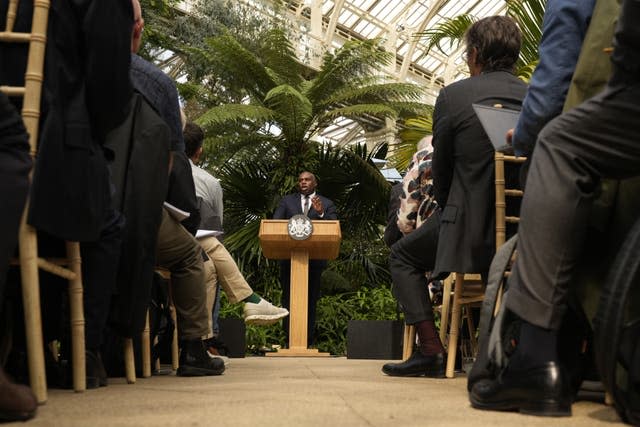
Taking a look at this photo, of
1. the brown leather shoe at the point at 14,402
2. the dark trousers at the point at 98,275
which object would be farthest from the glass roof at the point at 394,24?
the brown leather shoe at the point at 14,402

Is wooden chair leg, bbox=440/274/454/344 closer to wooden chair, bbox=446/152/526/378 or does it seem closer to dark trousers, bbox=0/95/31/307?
wooden chair, bbox=446/152/526/378

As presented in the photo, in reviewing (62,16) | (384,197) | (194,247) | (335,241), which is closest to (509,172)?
(194,247)

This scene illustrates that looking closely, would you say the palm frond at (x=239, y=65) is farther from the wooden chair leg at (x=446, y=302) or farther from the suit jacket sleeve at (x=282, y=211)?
the wooden chair leg at (x=446, y=302)

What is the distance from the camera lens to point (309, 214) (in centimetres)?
909

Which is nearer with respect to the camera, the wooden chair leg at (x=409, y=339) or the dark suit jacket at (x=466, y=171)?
the dark suit jacket at (x=466, y=171)

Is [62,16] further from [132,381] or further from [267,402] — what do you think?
[132,381]

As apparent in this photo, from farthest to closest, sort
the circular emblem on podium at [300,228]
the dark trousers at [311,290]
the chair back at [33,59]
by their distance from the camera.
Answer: the dark trousers at [311,290] → the circular emblem on podium at [300,228] → the chair back at [33,59]

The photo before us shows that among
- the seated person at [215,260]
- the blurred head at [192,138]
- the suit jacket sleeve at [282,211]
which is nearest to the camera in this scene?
the blurred head at [192,138]

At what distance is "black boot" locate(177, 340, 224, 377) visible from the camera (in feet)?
11.9

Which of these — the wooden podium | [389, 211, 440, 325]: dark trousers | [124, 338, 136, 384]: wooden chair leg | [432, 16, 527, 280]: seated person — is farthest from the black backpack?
the wooden podium

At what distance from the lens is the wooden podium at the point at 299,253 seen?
795 centimetres

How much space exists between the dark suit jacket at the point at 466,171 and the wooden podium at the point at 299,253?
4213 mm

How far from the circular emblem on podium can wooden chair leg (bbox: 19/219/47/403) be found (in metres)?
5.73

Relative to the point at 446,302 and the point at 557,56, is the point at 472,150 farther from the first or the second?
the point at 557,56
